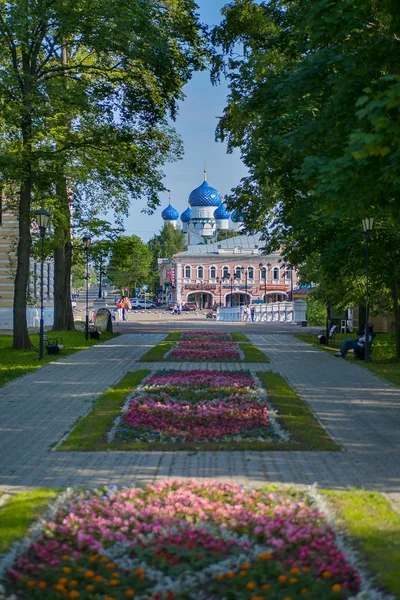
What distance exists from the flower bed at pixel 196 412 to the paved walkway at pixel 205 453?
0.89m

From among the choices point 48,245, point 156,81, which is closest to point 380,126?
point 156,81

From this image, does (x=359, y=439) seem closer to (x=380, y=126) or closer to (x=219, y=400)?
(x=219, y=400)

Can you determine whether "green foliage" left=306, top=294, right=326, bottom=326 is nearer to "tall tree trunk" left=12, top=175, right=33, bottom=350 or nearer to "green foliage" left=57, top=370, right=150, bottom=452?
"tall tree trunk" left=12, top=175, right=33, bottom=350

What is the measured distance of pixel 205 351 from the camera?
2697 centimetres

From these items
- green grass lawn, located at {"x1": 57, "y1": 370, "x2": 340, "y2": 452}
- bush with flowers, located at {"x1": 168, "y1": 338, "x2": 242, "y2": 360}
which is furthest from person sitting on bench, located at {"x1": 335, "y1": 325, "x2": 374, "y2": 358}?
green grass lawn, located at {"x1": 57, "y1": 370, "x2": 340, "y2": 452}

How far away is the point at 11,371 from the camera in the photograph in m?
20.3

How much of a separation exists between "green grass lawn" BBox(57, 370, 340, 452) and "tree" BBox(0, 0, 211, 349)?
11299 millimetres

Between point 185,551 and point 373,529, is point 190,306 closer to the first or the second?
point 373,529

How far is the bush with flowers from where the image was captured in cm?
2522

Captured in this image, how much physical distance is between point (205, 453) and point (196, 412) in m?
3.04

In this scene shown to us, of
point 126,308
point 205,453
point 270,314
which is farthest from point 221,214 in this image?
point 205,453

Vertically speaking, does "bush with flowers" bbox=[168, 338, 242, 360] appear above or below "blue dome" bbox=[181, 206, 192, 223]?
below

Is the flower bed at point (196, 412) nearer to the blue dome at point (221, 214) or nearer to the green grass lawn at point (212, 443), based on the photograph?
the green grass lawn at point (212, 443)

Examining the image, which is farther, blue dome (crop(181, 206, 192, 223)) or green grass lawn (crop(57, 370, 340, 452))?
blue dome (crop(181, 206, 192, 223))
